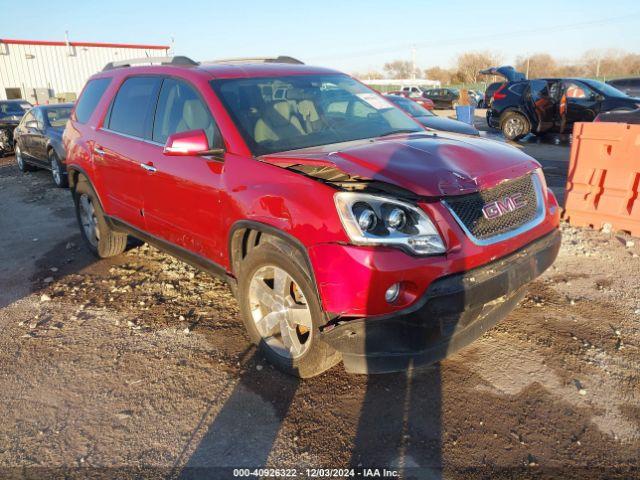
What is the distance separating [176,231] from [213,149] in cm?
91

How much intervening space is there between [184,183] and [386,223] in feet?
5.64

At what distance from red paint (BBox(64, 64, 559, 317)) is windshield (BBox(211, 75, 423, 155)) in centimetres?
11

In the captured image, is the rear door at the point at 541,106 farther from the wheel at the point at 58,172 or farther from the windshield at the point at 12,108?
the windshield at the point at 12,108

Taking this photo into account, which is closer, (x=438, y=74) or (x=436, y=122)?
(x=436, y=122)

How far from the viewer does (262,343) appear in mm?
3324

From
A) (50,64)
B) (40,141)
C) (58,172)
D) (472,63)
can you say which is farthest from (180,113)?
(472,63)

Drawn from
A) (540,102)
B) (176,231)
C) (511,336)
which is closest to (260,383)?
(176,231)

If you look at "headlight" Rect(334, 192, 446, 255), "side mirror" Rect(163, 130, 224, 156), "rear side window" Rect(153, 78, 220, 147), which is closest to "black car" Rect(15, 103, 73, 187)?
"rear side window" Rect(153, 78, 220, 147)

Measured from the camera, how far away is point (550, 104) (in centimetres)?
1362

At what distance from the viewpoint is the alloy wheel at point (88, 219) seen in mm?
5496

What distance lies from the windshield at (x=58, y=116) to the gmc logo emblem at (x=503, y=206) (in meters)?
9.59

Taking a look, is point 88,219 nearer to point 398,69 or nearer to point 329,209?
point 329,209

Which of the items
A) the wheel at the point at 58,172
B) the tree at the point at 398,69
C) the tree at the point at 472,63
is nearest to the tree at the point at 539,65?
the tree at the point at 472,63

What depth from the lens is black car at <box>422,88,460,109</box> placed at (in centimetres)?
3406
